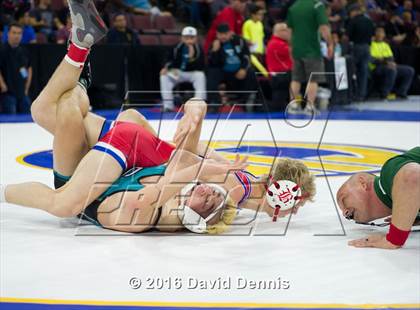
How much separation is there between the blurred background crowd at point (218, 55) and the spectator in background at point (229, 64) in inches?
0.6

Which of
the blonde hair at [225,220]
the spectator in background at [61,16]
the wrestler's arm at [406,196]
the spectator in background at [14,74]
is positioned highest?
the wrestler's arm at [406,196]

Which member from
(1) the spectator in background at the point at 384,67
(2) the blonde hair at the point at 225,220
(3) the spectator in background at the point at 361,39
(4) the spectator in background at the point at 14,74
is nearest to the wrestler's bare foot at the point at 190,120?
(2) the blonde hair at the point at 225,220

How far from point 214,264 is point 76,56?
151 cm

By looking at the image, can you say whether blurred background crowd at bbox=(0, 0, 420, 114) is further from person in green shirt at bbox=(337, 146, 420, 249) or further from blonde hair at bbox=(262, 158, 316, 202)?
person in green shirt at bbox=(337, 146, 420, 249)

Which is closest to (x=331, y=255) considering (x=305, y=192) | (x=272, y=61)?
(x=305, y=192)

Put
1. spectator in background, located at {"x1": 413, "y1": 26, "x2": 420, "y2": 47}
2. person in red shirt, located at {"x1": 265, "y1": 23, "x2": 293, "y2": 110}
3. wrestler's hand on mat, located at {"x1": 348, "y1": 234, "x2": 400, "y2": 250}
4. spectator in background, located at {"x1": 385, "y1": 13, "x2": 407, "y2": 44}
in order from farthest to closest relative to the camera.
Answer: spectator in background, located at {"x1": 385, "y1": 13, "x2": 407, "y2": 44}, spectator in background, located at {"x1": 413, "y1": 26, "x2": 420, "y2": 47}, person in red shirt, located at {"x1": 265, "y1": 23, "x2": 293, "y2": 110}, wrestler's hand on mat, located at {"x1": 348, "y1": 234, "x2": 400, "y2": 250}

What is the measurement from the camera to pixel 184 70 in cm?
1120

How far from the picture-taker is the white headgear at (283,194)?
3.49 meters

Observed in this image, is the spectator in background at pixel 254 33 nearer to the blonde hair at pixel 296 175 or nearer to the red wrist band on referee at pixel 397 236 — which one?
the blonde hair at pixel 296 175

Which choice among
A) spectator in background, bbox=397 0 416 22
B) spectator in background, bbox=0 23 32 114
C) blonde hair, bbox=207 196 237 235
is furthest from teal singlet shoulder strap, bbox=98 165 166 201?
spectator in background, bbox=397 0 416 22

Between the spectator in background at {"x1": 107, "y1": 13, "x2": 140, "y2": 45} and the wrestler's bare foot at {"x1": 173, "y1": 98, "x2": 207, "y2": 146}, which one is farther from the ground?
the wrestler's bare foot at {"x1": 173, "y1": 98, "x2": 207, "y2": 146}

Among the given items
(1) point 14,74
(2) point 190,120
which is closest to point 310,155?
(2) point 190,120

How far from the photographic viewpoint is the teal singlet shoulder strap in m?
3.45

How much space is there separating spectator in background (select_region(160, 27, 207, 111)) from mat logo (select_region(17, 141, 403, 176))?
4241 mm
